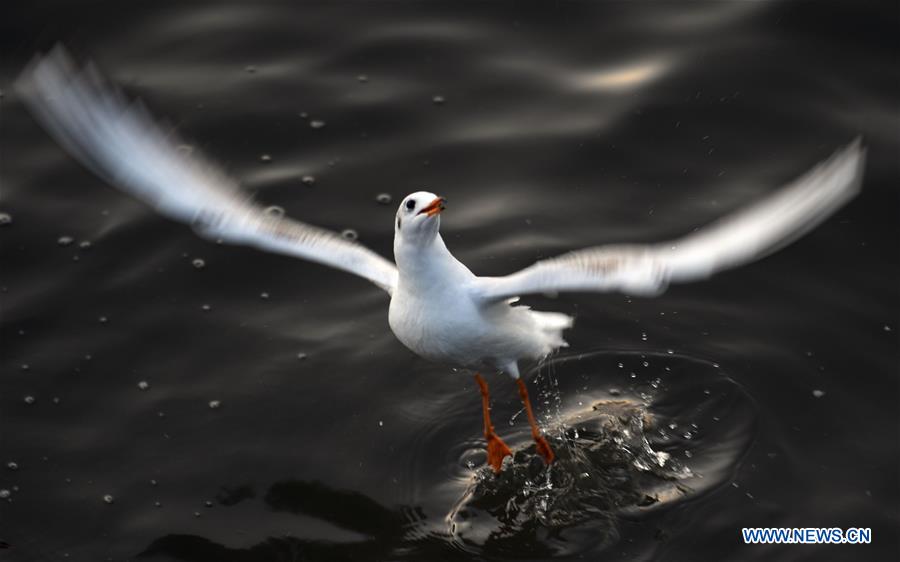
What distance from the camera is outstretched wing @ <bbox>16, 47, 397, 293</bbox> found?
19.4 ft

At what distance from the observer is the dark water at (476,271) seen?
616 centimetres

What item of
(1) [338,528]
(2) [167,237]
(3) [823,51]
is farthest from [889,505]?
(2) [167,237]

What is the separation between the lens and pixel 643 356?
6969 mm

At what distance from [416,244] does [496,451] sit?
4.71ft

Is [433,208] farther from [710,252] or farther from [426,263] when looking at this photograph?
[710,252]

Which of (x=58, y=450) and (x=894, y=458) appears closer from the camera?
(x=894, y=458)

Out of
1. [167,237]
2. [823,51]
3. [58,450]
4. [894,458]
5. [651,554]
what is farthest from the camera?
[823,51]

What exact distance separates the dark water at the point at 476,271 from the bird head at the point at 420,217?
5.07ft

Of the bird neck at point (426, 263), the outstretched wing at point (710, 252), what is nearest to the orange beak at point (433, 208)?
the bird neck at point (426, 263)

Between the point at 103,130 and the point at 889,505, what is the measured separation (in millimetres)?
4495

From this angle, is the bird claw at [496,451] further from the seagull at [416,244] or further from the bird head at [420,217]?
the bird head at [420,217]

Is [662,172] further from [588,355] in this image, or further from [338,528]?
[338,528]

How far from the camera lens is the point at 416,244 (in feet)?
18.1

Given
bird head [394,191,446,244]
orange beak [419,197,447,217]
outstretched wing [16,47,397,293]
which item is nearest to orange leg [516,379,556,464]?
outstretched wing [16,47,397,293]
